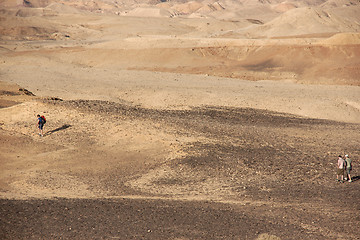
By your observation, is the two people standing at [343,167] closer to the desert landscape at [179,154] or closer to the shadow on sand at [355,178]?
the shadow on sand at [355,178]

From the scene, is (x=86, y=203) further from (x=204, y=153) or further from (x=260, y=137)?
(x=260, y=137)

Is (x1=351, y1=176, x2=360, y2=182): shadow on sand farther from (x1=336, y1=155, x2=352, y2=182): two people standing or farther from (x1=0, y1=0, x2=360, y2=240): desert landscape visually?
(x1=336, y1=155, x2=352, y2=182): two people standing

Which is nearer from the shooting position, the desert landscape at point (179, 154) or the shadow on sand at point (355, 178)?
the desert landscape at point (179, 154)

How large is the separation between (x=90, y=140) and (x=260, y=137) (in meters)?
8.71

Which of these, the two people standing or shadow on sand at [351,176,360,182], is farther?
shadow on sand at [351,176,360,182]

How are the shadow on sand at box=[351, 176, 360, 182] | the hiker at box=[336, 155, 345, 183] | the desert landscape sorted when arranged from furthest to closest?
1. the shadow on sand at box=[351, 176, 360, 182]
2. the hiker at box=[336, 155, 345, 183]
3. the desert landscape

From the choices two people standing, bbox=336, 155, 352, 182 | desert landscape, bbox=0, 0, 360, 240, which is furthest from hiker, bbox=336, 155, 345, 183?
desert landscape, bbox=0, 0, 360, 240

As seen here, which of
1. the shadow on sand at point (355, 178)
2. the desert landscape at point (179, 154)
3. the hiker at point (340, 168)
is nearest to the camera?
the desert landscape at point (179, 154)

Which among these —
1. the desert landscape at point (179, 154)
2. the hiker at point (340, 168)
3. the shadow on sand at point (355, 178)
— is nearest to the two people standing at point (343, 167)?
the hiker at point (340, 168)

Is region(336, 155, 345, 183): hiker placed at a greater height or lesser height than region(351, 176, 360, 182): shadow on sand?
greater

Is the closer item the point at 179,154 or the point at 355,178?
the point at 355,178

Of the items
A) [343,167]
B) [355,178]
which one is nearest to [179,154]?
[343,167]

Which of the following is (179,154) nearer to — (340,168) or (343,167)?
(340,168)

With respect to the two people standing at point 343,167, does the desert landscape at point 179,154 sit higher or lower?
lower
